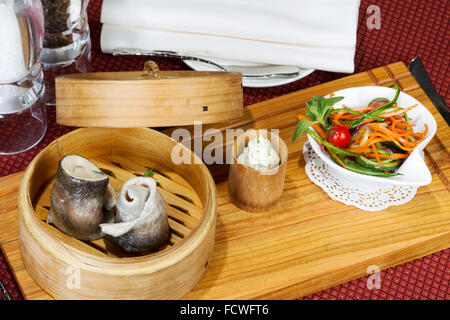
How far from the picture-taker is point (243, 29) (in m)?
1.71

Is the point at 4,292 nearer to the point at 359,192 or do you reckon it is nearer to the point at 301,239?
the point at 301,239

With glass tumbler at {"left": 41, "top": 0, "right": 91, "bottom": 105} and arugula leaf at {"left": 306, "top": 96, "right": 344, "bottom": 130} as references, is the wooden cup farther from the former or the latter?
glass tumbler at {"left": 41, "top": 0, "right": 91, "bottom": 105}

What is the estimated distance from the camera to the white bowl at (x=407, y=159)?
1.43m

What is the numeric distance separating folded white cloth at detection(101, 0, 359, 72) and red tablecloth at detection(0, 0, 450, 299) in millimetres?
81

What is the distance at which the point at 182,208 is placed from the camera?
142cm

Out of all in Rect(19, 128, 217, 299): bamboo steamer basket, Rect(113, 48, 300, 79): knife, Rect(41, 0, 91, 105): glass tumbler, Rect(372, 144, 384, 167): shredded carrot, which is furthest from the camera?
Rect(113, 48, 300, 79): knife

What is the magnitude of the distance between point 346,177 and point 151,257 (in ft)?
1.67

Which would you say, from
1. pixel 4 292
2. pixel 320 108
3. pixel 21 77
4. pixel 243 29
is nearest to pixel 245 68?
pixel 243 29

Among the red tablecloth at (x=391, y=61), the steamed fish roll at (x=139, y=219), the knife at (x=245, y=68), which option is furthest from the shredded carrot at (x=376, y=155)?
the steamed fish roll at (x=139, y=219)

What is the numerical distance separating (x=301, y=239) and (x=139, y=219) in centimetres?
37

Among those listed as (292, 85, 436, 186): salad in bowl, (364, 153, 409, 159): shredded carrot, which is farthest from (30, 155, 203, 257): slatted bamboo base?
(364, 153, 409, 159): shredded carrot

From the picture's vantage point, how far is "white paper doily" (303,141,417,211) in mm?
1508

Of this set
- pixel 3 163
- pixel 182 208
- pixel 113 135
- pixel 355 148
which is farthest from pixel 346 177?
pixel 3 163

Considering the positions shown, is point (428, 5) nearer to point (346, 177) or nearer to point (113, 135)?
point (346, 177)
